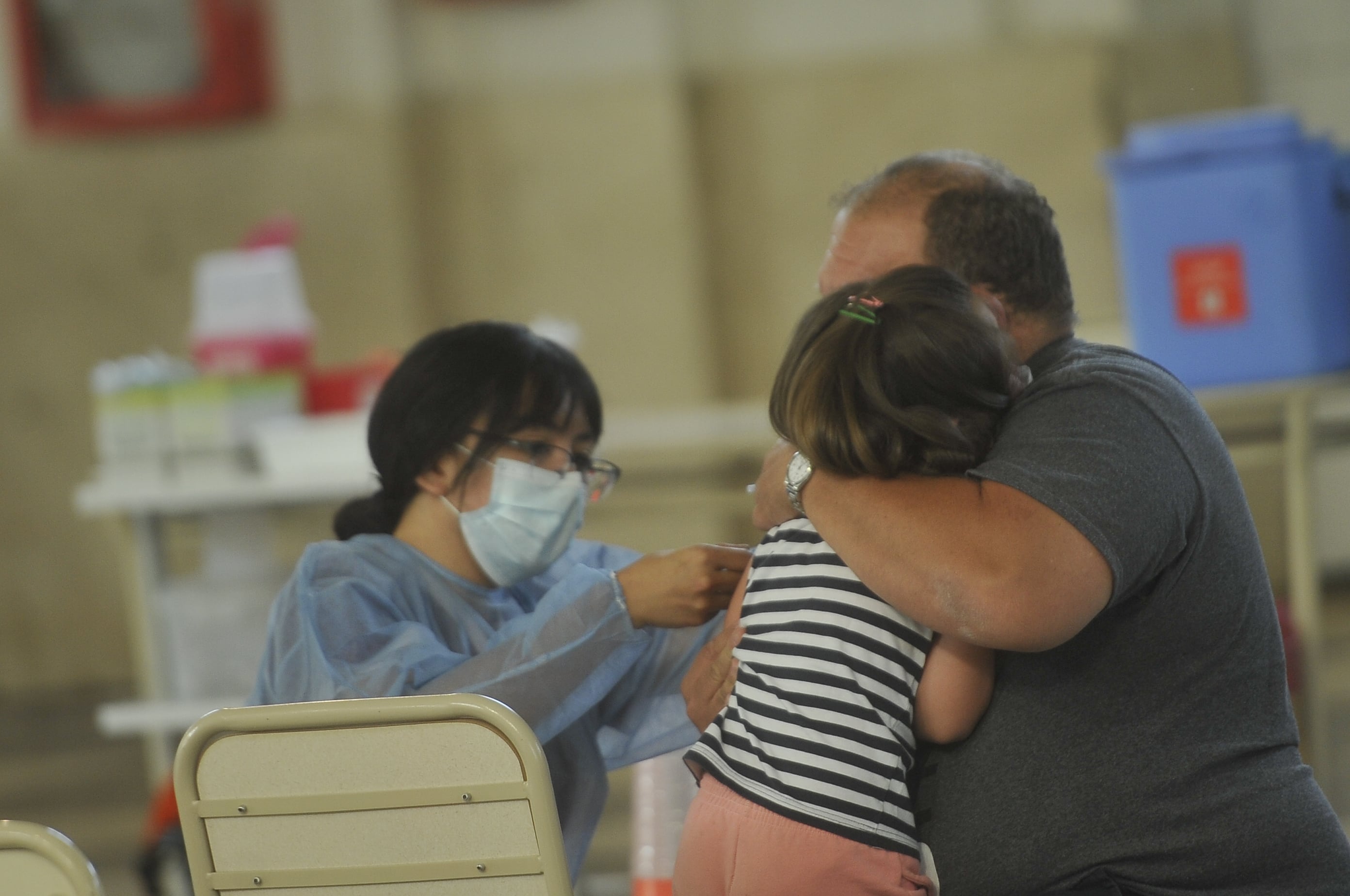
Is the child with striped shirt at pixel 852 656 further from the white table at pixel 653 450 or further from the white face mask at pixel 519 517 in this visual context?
the white table at pixel 653 450

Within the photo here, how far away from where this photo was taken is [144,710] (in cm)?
320

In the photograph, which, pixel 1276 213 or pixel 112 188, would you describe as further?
pixel 112 188

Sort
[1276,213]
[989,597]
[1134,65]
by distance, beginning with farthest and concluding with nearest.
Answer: [1134,65] < [1276,213] < [989,597]

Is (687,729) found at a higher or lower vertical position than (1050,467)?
lower

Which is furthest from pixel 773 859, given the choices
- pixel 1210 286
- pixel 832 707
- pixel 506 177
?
pixel 506 177

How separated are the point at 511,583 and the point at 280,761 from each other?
19.6 inches

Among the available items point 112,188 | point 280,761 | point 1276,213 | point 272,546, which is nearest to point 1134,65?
point 1276,213

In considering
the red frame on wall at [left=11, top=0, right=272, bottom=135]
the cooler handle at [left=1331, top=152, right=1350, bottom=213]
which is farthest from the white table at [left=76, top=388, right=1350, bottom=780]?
the red frame on wall at [left=11, top=0, right=272, bottom=135]

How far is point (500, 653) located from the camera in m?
1.43

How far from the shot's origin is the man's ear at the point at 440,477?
1613mm

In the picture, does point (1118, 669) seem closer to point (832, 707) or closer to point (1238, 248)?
point (832, 707)

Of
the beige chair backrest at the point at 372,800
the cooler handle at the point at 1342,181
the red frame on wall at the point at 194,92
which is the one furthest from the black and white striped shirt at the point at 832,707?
the red frame on wall at the point at 194,92

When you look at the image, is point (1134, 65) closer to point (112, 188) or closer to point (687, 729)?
point (112, 188)

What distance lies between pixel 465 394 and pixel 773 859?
2.12 feet
